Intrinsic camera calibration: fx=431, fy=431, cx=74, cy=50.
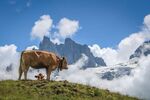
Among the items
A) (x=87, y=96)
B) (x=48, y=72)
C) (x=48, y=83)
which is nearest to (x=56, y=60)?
(x=48, y=72)

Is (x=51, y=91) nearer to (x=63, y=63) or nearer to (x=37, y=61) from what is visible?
(x=37, y=61)

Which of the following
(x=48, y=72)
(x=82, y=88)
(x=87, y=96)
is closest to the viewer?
(x=87, y=96)

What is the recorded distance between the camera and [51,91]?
94.0 ft

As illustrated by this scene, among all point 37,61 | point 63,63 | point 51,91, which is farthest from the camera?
point 63,63

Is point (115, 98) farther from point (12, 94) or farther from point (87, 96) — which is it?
point (12, 94)

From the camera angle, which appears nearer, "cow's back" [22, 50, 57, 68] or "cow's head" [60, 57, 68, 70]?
"cow's back" [22, 50, 57, 68]

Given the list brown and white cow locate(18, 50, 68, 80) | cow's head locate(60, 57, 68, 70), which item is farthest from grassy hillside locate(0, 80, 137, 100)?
cow's head locate(60, 57, 68, 70)

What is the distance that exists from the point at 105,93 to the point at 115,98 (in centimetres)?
130

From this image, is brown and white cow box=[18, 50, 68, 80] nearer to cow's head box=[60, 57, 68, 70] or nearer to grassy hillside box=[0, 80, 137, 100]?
cow's head box=[60, 57, 68, 70]

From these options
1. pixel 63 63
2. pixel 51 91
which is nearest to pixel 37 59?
pixel 63 63

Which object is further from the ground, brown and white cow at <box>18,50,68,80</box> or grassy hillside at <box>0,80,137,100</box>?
brown and white cow at <box>18,50,68,80</box>

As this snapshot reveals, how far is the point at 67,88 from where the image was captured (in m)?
29.6

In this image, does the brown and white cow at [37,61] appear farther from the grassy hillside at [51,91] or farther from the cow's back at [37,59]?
the grassy hillside at [51,91]

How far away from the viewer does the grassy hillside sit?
26.7m
